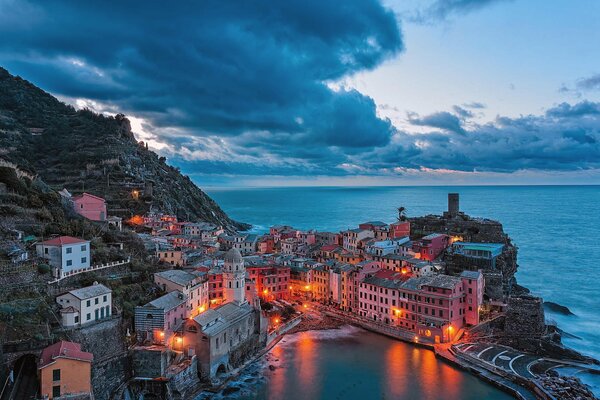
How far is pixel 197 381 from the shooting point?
33469 mm

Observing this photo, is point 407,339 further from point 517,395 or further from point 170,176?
point 170,176

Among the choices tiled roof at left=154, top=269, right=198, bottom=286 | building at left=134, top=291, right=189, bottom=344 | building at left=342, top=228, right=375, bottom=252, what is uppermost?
building at left=342, top=228, right=375, bottom=252

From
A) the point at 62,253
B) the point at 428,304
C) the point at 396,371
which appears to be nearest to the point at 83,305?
the point at 62,253

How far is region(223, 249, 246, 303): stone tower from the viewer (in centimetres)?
4375

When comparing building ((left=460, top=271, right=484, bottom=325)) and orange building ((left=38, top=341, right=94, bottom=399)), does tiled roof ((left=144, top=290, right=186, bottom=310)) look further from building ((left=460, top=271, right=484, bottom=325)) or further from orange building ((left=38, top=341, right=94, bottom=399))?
building ((left=460, top=271, right=484, bottom=325))

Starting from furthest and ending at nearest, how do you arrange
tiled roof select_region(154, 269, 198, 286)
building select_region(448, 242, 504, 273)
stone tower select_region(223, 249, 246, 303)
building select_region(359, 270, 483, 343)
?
building select_region(448, 242, 504, 273) < stone tower select_region(223, 249, 246, 303) < building select_region(359, 270, 483, 343) < tiled roof select_region(154, 269, 198, 286)

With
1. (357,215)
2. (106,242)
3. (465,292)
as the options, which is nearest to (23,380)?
(106,242)

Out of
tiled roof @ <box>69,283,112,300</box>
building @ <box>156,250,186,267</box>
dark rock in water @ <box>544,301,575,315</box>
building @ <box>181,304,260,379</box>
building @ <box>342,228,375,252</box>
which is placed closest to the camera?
tiled roof @ <box>69,283,112,300</box>

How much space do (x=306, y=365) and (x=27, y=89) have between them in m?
112

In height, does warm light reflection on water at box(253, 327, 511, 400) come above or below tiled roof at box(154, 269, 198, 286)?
below

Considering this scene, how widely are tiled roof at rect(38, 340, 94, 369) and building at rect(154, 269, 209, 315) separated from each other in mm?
12606

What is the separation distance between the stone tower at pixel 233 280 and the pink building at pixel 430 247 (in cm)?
2757

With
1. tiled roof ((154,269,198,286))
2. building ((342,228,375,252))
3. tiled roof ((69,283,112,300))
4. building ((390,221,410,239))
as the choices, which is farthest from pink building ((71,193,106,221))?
building ((390,221,410,239))

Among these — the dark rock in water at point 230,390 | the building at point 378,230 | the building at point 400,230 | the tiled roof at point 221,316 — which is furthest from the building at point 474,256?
the dark rock in water at point 230,390
